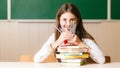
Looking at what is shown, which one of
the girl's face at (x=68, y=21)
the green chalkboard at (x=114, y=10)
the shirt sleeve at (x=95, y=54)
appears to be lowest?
the shirt sleeve at (x=95, y=54)

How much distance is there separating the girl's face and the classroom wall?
5.27 feet

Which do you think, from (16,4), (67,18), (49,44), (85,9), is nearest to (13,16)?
(16,4)

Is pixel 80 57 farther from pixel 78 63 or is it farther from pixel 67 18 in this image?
pixel 67 18

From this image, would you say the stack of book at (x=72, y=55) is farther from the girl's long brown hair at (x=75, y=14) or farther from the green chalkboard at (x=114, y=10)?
the green chalkboard at (x=114, y=10)

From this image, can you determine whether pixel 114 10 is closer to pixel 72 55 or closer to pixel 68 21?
pixel 68 21

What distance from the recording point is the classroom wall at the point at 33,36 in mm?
3416

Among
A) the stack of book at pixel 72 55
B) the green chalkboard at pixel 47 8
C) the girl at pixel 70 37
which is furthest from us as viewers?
the green chalkboard at pixel 47 8

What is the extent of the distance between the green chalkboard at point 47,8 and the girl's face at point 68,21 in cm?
158

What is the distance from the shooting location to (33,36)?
3.45 m

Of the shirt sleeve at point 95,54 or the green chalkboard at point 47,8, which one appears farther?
the green chalkboard at point 47,8

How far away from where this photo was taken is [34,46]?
3461mm

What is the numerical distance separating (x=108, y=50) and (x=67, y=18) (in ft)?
5.94

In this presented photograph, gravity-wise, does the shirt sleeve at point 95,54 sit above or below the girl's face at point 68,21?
below

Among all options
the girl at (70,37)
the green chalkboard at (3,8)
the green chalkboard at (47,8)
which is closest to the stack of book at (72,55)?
the girl at (70,37)
